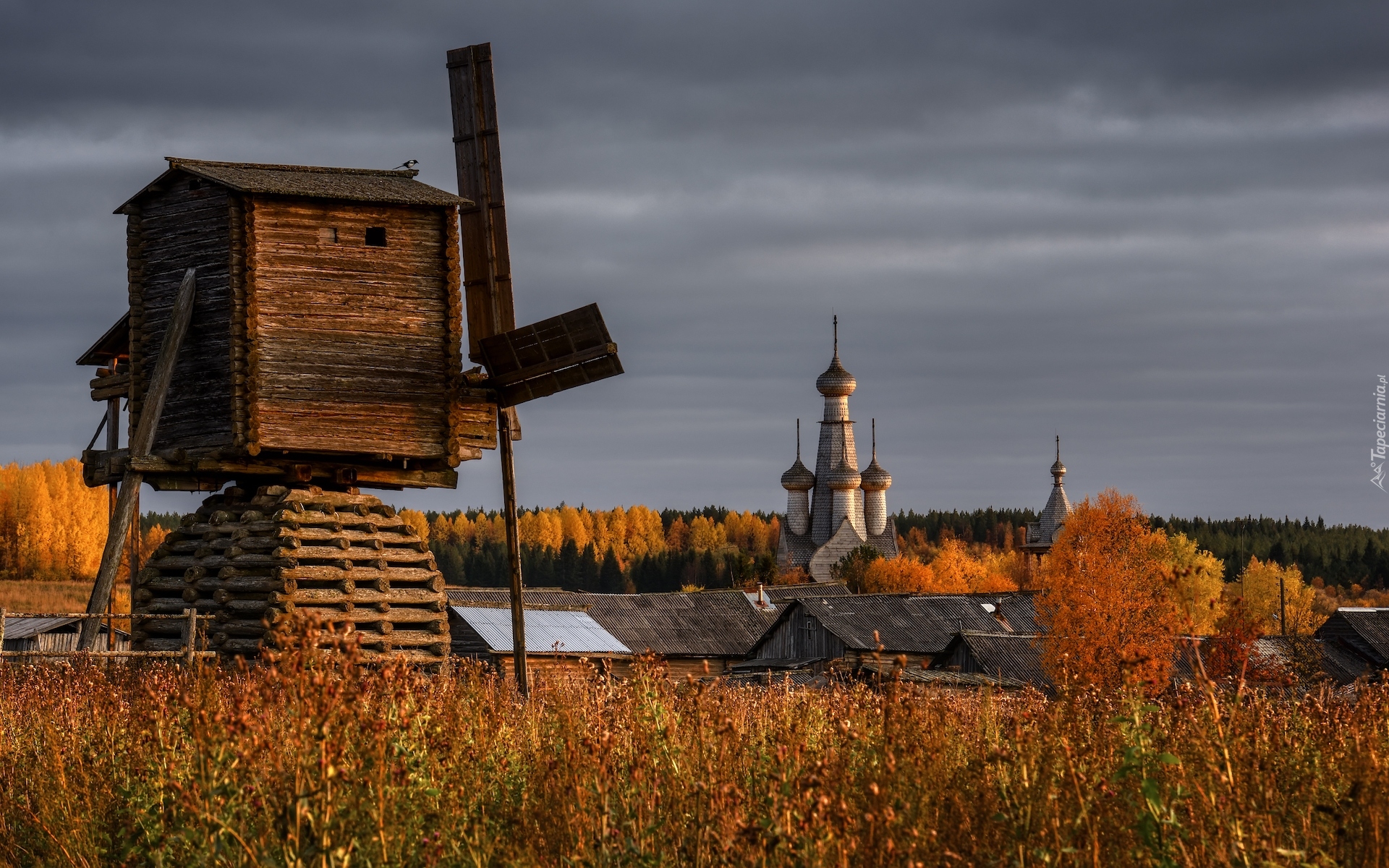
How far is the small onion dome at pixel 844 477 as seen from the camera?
110m

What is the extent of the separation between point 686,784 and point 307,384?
535 inches

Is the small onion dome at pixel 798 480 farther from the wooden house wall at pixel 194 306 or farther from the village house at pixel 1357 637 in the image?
the wooden house wall at pixel 194 306

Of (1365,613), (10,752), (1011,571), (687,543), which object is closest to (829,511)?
(1011,571)

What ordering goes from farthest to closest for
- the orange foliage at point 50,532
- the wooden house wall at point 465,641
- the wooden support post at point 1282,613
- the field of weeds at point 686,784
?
the orange foliage at point 50,532, the wooden support post at point 1282,613, the wooden house wall at point 465,641, the field of weeds at point 686,784

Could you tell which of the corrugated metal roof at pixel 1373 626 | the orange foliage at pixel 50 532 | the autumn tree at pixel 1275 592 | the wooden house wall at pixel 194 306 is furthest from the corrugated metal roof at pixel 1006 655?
the orange foliage at pixel 50 532

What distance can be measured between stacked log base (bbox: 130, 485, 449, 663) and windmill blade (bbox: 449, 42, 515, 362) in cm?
305

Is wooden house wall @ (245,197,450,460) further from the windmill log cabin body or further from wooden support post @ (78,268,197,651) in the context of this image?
wooden support post @ (78,268,197,651)

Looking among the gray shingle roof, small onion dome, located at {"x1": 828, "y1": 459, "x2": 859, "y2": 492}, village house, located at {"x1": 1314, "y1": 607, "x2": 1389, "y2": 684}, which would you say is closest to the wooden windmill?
the gray shingle roof

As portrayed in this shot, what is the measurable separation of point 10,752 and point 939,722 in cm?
626

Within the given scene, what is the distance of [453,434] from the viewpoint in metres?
20.4

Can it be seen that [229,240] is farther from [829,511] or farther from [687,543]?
[687,543]

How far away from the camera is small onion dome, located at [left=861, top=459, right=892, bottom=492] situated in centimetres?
11512

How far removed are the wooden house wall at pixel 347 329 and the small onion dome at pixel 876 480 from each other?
96346 millimetres

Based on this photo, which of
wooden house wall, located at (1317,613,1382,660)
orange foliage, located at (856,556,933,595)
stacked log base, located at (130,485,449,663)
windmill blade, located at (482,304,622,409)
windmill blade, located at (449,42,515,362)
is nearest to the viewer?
stacked log base, located at (130,485,449,663)
